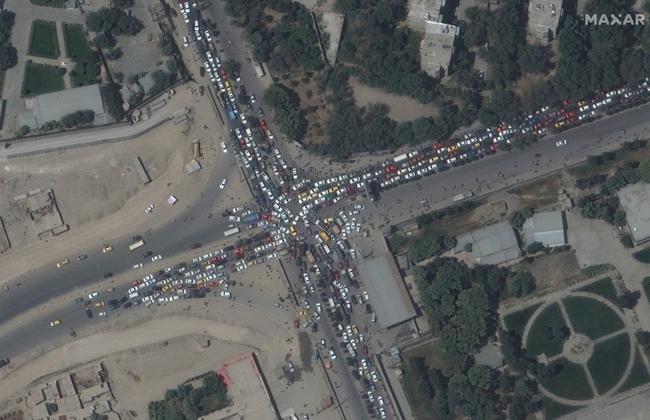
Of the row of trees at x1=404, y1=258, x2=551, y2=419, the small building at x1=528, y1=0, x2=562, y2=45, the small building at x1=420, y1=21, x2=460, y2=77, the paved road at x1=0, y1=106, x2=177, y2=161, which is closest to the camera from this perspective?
the row of trees at x1=404, y1=258, x2=551, y2=419

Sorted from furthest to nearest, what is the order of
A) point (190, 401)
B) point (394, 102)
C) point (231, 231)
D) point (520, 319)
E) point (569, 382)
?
point (394, 102) < point (231, 231) < point (520, 319) < point (569, 382) < point (190, 401)

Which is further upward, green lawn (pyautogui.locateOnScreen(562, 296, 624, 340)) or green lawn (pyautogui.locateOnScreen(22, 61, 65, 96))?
green lawn (pyautogui.locateOnScreen(22, 61, 65, 96))

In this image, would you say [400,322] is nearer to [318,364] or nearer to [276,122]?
[318,364]

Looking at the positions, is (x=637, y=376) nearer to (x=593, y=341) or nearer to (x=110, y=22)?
(x=593, y=341)

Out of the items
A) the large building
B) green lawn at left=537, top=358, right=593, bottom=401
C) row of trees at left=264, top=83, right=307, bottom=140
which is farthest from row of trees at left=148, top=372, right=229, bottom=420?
green lawn at left=537, top=358, right=593, bottom=401

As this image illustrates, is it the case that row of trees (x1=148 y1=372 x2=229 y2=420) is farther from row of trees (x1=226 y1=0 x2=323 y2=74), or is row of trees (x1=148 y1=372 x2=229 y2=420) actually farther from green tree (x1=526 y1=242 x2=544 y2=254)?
green tree (x1=526 y1=242 x2=544 y2=254)

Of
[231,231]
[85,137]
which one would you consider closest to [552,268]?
[231,231]
